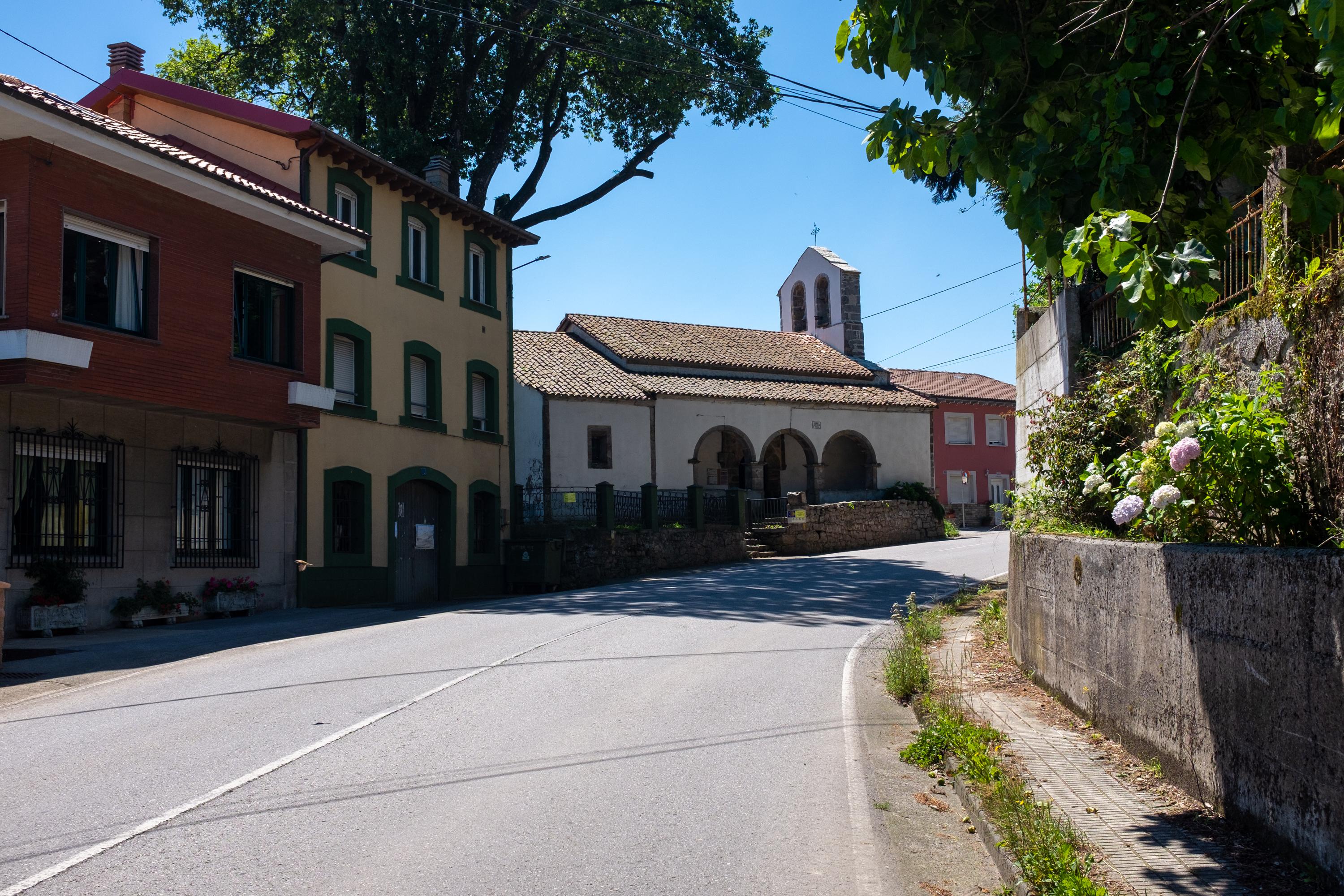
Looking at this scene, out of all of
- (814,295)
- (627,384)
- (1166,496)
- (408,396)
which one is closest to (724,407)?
(627,384)

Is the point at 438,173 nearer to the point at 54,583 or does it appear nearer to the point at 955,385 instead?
the point at 54,583

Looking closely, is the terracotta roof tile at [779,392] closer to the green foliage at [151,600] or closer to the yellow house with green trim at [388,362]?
the yellow house with green trim at [388,362]

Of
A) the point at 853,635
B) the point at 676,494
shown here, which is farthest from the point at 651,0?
the point at 853,635

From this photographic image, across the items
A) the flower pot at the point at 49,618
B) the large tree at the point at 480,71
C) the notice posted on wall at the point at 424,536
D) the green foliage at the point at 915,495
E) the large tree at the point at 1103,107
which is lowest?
the flower pot at the point at 49,618

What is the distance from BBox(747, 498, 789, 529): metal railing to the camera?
113 ft

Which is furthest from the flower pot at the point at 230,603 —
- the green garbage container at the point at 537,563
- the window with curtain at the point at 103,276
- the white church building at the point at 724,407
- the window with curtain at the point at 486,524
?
the white church building at the point at 724,407

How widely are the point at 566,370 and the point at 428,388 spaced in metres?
11.8

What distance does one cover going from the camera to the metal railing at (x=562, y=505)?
29.6 metres

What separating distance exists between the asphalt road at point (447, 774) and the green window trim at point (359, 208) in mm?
10389

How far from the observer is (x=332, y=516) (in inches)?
805

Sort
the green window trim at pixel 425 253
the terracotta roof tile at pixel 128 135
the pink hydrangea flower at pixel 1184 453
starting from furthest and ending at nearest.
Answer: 1. the green window trim at pixel 425 253
2. the terracotta roof tile at pixel 128 135
3. the pink hydrangea flower at pixel 1184 453

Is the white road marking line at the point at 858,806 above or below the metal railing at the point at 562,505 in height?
below

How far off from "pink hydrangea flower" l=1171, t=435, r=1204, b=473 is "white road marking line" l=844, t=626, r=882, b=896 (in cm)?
262

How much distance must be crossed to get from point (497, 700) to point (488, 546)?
57.6ft
